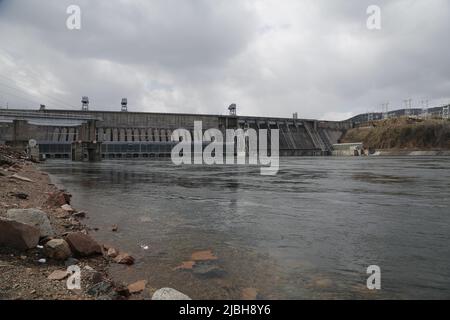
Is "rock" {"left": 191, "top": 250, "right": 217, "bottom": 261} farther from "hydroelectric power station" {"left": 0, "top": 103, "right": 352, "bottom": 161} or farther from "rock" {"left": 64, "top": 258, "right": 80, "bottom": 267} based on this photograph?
"hydroelectric power station" {"left": 0, "top": 103, "right": 352, "bottom": 161}

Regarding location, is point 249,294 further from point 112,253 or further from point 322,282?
point 112,253

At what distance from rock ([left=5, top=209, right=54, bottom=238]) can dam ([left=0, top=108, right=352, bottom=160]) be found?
77.0 metres

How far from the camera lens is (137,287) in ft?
21.3

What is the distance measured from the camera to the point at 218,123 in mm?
138000

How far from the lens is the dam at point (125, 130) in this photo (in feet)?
295

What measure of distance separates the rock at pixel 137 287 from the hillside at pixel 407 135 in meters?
141

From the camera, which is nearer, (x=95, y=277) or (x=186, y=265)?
(x=95, y=277)

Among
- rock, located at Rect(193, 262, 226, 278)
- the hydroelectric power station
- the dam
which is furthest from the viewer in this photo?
the dam

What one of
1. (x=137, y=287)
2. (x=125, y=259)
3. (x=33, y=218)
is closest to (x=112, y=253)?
(x=125, y=259)

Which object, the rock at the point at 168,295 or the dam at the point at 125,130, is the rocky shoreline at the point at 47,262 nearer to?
the rock at the point at 168,295

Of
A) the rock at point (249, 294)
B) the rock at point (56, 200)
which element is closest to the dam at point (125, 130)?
the rock at point (56, 200)

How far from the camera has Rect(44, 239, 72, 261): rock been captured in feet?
24.0

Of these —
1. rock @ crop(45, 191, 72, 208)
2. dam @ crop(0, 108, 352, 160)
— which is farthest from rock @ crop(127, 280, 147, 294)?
dam @ crop(0, 108, 352, 160)

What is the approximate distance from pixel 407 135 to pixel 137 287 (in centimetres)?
14741
